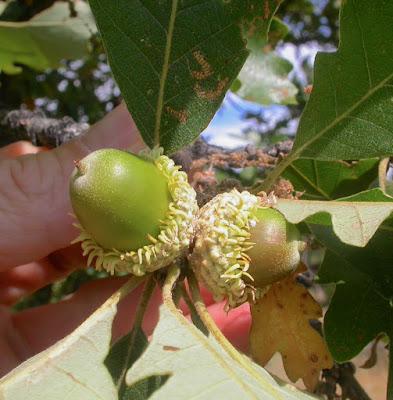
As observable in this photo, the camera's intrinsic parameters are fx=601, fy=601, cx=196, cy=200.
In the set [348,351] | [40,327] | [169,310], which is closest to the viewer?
[169,310]

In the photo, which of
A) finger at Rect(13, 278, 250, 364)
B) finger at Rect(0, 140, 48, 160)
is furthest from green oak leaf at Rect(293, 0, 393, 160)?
finger at Rect(0, 140, 48, 160)

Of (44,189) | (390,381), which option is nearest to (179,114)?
(44,189)

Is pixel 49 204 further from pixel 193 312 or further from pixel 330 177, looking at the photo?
pixel 330 177

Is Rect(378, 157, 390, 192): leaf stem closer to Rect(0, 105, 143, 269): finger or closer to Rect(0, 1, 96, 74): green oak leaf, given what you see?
Rect(0, 105, 143, 269): finger

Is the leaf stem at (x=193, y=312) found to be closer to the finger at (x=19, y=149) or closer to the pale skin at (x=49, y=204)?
the pale skin at (x=49, y=204)

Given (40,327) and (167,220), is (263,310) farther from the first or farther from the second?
(40,327)

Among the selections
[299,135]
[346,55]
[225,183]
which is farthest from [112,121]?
[346,55]

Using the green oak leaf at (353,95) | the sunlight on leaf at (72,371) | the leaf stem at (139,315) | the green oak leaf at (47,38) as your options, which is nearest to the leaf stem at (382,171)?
the green oak leaf at (353,95)
